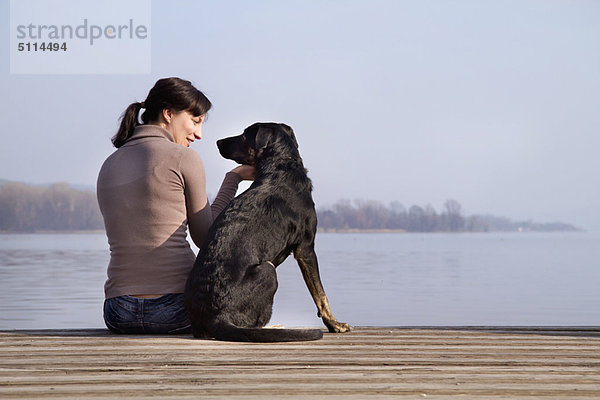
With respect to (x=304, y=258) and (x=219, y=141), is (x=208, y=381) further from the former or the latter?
(x=219, y=141)

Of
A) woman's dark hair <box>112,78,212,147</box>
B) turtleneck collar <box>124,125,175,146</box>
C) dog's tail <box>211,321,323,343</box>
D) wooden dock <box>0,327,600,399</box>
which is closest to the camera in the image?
wooden dock <box>0,327,600,399</box>

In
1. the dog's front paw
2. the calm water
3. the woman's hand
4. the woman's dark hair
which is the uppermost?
the woman's dark hair

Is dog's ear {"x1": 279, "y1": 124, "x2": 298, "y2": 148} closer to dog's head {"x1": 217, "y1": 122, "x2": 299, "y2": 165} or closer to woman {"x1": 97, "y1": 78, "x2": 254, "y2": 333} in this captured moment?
dog's head {"x1": 217, "y1": 122, "x2": 299, "y2": 165}

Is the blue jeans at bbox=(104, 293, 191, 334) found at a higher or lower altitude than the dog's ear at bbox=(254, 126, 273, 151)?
lower

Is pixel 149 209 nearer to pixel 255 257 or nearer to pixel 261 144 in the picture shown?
pixel 255 257

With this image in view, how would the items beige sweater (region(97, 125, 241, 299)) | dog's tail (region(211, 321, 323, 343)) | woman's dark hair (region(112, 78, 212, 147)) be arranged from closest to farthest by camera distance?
dog's tail (region(211, 321, 323, 343)), beige sweater (region(97, 125, 241, 299)), woman's dark hair (region(112, 78, 212, 147))

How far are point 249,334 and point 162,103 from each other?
1.49 metres

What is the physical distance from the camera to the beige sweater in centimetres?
407

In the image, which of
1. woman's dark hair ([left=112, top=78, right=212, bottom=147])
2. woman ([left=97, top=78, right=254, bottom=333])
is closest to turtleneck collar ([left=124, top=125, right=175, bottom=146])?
woman ([left=97, top=78, right=254, bottom=333])

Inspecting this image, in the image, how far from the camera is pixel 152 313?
4.13m

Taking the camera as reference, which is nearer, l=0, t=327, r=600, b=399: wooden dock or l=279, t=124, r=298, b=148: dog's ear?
l=0, t=327, r=600, b=399: wooden dock

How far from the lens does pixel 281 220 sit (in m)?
4.08

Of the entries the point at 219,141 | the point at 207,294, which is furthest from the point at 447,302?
the point at 207,294

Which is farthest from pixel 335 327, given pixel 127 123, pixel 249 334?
pixel 127 123
